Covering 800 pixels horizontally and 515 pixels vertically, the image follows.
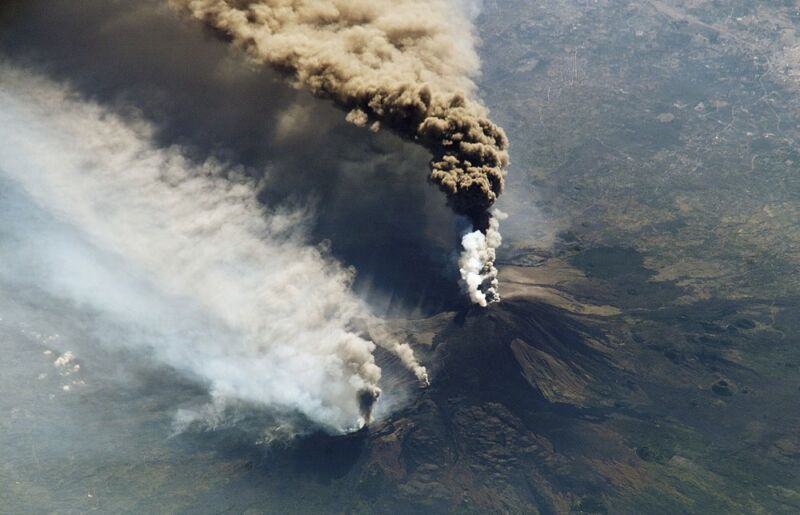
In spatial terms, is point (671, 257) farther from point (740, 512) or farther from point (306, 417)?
point (306, 417)

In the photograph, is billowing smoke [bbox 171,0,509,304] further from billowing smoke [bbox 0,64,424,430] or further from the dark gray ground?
the dark gray ground

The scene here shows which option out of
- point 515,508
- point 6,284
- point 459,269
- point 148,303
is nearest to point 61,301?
point 6,284

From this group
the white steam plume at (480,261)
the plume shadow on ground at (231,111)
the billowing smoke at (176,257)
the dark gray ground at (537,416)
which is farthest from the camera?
the dark gray ground at (537,416)

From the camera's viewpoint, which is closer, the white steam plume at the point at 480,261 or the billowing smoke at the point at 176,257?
the billowing smoke at the point at 176,257

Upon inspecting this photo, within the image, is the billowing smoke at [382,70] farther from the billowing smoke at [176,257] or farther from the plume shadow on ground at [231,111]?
the billowing smoke at [176,257]

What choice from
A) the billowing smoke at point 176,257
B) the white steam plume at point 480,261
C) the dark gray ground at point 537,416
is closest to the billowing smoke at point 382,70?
the white steam plume at point 480,261

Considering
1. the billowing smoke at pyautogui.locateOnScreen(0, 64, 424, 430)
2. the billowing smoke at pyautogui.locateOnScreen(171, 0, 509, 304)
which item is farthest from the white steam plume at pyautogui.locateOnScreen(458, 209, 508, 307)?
the billowing smoke at pyautogui.locateOnScreen(0, 64, 424, 430)

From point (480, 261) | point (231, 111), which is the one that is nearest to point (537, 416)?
point (480, 261)
